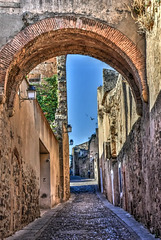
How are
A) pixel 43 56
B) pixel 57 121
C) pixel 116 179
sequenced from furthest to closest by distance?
pixel 57 121, pixel 116 179, pixel 43 56

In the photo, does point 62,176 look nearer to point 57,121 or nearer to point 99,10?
point 57,121

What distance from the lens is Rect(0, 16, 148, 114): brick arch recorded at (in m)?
8.15

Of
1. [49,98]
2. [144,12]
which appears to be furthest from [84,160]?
[144,12]

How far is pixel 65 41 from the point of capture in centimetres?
951

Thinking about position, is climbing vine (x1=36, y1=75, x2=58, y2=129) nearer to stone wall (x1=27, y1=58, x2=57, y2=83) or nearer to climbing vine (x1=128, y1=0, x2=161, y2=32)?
stone wall (x1=27, y1=58, x2=57, y2=83)

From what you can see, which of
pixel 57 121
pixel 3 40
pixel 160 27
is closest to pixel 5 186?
pixel 3 40

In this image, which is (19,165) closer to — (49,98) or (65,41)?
(65,41)

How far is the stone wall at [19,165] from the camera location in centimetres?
770

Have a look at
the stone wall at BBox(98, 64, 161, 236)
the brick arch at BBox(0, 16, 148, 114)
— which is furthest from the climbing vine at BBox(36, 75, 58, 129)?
the brick arch at BBox(0, 16, 148, 114)

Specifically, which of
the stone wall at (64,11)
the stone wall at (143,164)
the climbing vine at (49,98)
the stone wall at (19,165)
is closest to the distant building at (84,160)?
the climbing vine at (49,98)

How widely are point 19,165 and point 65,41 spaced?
3376 mm

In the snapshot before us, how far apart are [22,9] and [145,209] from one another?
5.36m

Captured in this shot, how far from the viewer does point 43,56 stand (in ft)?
33.2

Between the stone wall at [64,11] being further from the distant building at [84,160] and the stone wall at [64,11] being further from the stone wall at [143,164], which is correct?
the distant building at [84,160]
